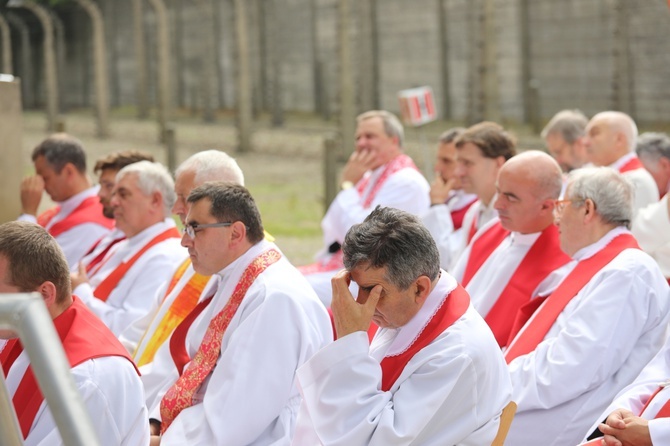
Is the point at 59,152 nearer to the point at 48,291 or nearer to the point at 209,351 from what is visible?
the point at 209,351

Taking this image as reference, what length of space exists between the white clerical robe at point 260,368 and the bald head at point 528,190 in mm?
1454

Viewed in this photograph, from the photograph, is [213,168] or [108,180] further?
[108,180]

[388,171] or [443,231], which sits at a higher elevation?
[388,171]

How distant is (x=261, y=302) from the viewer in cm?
398

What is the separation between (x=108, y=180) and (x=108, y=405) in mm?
3601

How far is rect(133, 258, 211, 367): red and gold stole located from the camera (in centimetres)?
506

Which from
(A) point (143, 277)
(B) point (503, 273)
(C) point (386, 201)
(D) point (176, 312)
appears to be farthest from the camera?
(C) point (386, 201)

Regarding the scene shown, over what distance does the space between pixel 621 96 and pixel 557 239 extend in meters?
11.0

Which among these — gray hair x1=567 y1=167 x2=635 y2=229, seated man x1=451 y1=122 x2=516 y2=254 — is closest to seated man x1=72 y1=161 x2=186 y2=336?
seated man x1=451 y1=122 x2=516 y2=254

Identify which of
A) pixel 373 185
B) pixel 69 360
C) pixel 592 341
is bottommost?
pixel 592 341

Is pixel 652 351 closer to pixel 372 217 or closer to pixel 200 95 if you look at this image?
pixel 372 217

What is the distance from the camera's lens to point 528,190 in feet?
16.8

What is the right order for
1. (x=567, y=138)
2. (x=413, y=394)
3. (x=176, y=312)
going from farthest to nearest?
(x=567, y=138), (x=176, y=312), (x=413, y=394)

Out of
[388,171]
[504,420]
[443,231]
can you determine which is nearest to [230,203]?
[504,420]
